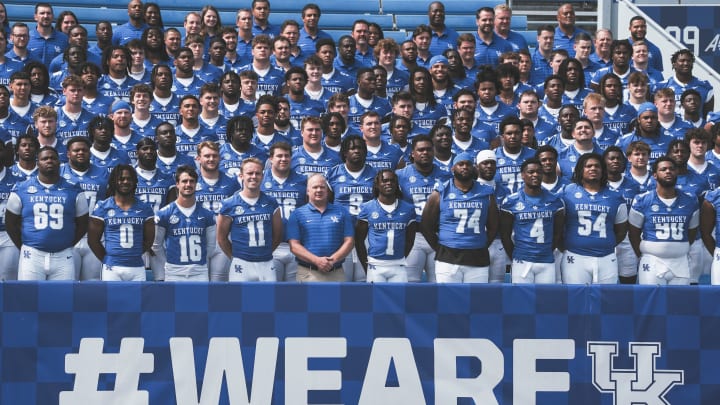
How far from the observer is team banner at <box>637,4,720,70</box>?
14.3 meters

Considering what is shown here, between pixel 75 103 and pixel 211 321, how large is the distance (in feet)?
14.0

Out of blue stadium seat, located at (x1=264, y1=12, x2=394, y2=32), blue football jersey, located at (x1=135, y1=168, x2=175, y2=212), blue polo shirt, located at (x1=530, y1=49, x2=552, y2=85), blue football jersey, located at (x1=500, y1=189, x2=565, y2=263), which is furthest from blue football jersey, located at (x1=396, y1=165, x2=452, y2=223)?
blue stadium seat, located at (x1=264, y1=12, x2=394, y2=32)

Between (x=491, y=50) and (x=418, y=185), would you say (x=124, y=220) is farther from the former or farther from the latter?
(x=491, y=50)

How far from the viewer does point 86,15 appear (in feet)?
51.2

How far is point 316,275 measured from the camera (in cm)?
948

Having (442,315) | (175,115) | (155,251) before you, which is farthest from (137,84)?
(442,315)

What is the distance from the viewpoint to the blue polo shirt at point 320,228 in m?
9.45

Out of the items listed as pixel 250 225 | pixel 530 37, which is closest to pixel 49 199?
pixel 250 225

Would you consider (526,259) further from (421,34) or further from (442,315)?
(421,34)

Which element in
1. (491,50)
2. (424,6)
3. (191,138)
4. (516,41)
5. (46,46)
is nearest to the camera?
(191,138)

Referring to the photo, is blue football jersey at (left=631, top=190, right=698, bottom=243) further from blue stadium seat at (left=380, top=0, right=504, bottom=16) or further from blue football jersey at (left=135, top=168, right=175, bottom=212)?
blue stadium seat at (left=380, top=0, right=504, bottom=16)

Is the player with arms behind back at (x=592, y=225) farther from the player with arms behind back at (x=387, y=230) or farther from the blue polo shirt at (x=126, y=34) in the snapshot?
the blue polo shirt at (x=126, y=34)

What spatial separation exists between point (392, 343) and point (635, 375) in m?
1.56

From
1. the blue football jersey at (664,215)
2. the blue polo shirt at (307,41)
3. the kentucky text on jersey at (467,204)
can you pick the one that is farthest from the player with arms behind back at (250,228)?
the blue polo shirt at (307,41)
